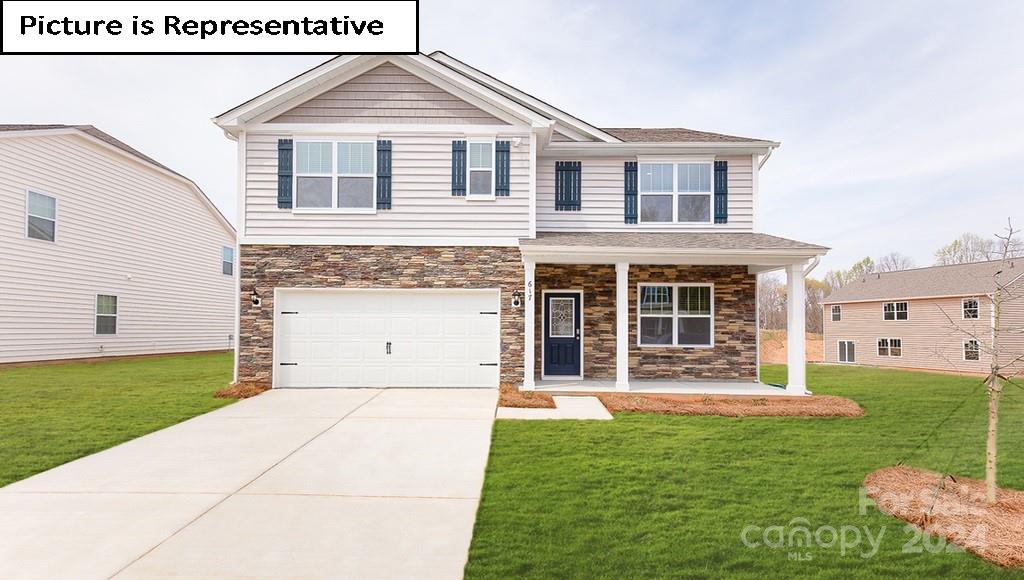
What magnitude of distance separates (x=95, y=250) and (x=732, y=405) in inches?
794

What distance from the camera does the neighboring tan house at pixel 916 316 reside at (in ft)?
78.5

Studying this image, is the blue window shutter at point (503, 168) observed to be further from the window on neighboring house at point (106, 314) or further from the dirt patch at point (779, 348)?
the dirt patch at point (779, 348)

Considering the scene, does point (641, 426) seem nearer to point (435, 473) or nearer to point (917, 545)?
point (435, 473)

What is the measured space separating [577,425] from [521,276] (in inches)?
175

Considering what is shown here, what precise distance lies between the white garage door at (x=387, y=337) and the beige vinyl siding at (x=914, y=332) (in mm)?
21156

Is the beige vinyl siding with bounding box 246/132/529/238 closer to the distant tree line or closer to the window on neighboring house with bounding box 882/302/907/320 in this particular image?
the window on neighboring house with bounding box 882/302/907/320

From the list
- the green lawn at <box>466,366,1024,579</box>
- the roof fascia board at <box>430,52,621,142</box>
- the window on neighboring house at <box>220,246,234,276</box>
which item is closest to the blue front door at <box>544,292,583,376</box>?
the roof fascia board at <box>430,52,621,142</box>

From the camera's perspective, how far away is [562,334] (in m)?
12.8

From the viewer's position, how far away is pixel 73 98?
73.5 ft

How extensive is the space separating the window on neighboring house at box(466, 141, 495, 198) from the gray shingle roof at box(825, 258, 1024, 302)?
22505 mm

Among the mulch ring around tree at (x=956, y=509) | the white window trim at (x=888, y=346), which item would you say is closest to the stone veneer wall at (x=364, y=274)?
the mulch ring around tree at (x=956, y=509)

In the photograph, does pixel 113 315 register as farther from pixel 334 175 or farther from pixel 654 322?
pixel 654 322

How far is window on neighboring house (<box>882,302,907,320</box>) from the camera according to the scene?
2717cm

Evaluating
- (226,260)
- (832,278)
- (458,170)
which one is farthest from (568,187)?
(832,278)
